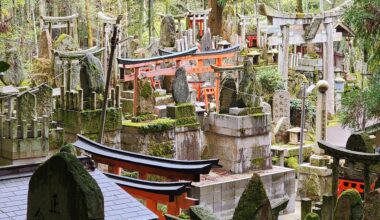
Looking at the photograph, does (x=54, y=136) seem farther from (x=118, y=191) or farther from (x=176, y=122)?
(x=118, y=191)

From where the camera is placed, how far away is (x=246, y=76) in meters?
18.6

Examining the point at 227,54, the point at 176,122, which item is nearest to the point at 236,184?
the point at 176,122

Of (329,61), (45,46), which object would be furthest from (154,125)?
(329,61)

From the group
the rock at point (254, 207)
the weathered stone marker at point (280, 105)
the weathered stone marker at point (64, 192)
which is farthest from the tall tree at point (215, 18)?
the weathered stone marker at point (64, 192)

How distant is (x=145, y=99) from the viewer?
59.7 ft

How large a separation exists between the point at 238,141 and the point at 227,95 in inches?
49.5

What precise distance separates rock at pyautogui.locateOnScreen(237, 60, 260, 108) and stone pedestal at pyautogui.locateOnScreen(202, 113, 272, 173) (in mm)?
370

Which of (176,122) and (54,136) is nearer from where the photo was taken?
(54,136)

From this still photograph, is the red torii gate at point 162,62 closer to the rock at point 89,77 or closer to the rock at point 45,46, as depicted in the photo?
the rock at point 89,77

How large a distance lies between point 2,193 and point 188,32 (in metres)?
21.3

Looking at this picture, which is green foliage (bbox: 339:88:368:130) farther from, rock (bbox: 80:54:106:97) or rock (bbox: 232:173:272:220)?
rock (bbox: 232:173:272:220)

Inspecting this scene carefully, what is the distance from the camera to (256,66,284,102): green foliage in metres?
27.6

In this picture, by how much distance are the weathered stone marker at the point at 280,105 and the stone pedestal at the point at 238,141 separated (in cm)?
602

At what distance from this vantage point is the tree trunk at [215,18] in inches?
1394
